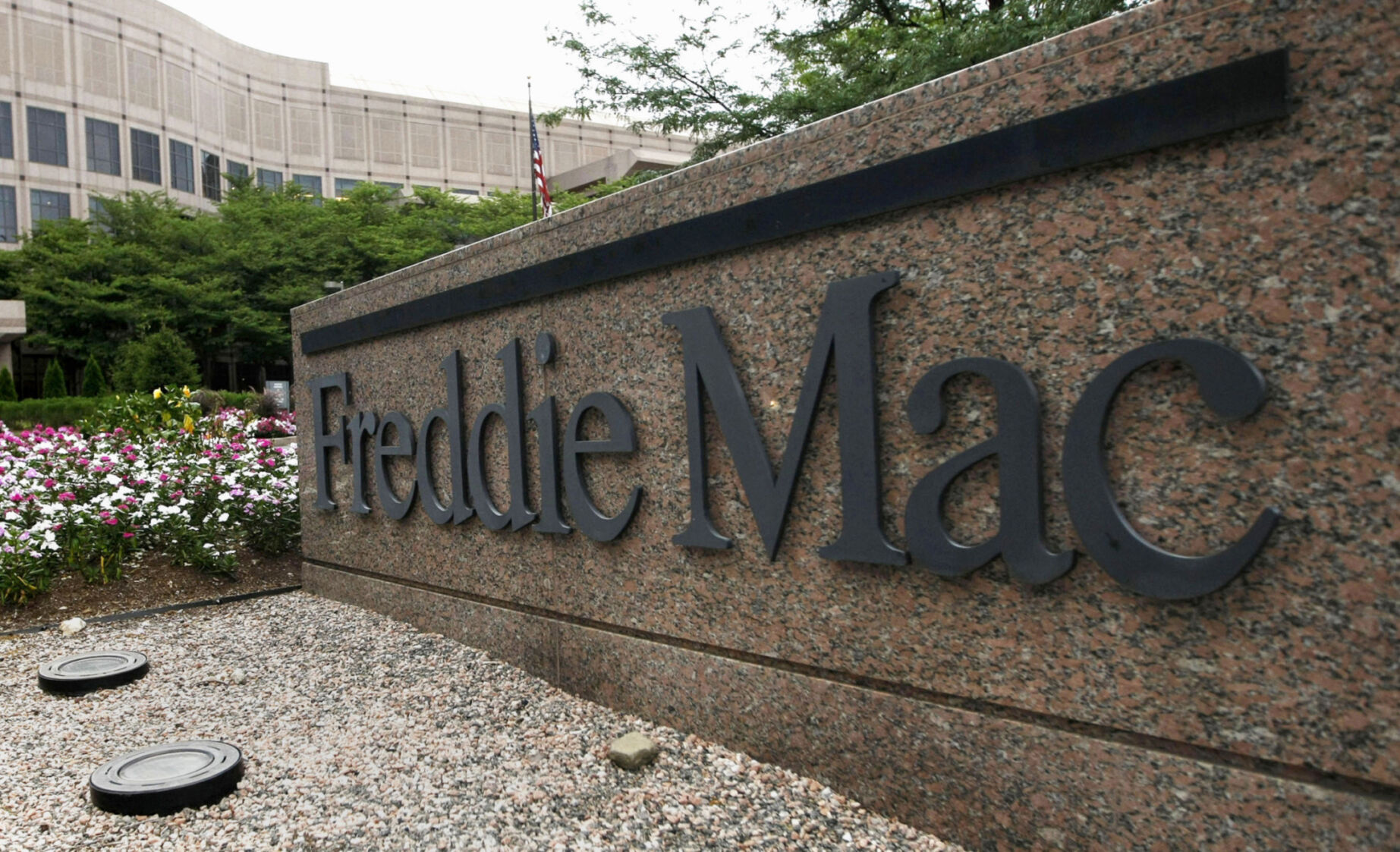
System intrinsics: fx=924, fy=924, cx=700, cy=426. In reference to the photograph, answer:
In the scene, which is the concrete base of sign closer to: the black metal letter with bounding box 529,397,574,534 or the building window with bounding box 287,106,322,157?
the black metal letter with bounding box 529,397,574,534

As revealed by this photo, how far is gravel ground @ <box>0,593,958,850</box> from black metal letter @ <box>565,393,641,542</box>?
0.78m

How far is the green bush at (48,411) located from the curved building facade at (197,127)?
1828cm

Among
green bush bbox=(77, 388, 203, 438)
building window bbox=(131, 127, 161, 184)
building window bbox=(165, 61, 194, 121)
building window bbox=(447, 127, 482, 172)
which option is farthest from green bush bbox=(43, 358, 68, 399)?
building window bbox=(447, 127, 482, 172)

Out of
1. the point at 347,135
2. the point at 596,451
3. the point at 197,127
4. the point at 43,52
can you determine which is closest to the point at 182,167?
the point at 197,127

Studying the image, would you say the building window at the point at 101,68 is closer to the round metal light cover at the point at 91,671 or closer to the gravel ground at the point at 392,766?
the gravel ground at the point at 392,766

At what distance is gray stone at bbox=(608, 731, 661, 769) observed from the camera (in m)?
3.26

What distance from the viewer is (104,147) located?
41125mm

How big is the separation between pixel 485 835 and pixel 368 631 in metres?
2.90

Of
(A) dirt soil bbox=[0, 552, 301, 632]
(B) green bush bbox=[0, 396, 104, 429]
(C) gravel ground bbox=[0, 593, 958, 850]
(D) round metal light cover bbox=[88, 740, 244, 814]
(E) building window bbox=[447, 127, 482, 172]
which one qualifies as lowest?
(C) gravel ground bbox=[0, 593, 958, 850]

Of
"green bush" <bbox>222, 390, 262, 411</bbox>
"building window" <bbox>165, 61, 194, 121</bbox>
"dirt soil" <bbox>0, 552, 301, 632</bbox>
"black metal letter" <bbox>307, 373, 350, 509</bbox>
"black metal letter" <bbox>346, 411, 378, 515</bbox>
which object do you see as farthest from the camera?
"building window" <bbox>165, 61, 194, 121</bbox>

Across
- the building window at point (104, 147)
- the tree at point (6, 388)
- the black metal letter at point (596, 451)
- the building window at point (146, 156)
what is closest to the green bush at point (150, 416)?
the black metal letter at point (596, 451)

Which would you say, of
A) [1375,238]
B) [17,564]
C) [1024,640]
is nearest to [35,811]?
[1024,640]

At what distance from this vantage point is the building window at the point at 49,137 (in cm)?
3953

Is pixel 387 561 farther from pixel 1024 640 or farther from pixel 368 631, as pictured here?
pixel 1024 640
